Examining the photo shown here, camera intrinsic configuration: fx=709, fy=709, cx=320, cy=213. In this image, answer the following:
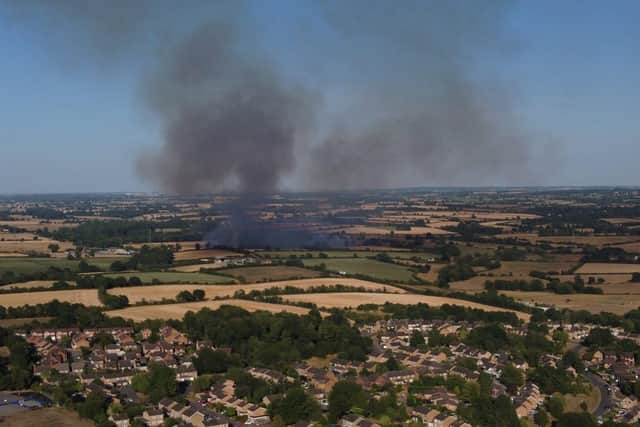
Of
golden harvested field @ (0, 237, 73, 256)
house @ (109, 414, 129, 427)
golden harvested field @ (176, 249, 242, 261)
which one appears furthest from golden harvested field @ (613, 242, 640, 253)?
house @ (109, 414, 129, 427)

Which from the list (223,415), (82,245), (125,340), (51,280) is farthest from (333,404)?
(82,245)

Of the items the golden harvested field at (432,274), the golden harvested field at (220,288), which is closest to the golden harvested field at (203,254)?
the golden harvested field at (220,288)

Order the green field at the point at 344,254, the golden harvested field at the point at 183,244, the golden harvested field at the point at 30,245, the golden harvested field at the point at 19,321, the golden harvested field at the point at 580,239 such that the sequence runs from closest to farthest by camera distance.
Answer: the golden harvested field at the point at 19,321
the green field at the point at 344,254
the golden harvested field at the point at 183,244
the golden harvested field at the point at 580,239
the golden harvested field at the point at 30,245

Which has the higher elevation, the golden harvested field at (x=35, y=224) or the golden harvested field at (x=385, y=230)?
the golden harvested field at (x=385, y=230)

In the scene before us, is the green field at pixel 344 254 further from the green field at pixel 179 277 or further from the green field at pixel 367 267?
the green field at pixel 179 277

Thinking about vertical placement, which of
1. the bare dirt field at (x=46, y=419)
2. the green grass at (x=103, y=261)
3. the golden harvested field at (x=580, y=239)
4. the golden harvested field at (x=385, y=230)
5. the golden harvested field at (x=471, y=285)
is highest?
the golden harvested field at (x=385, y=230)

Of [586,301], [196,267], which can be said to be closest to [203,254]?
[196,267]

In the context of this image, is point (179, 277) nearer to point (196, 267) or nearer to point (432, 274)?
point (196, 267)

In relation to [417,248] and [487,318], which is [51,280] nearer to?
[487,318]
